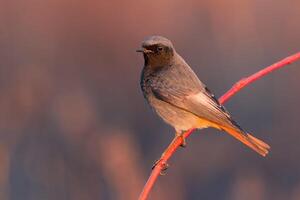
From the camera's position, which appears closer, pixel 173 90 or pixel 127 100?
pixel 173 90

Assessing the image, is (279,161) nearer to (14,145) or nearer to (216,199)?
(216,199)

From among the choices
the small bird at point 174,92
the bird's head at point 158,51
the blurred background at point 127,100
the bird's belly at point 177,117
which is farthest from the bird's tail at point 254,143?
the blurred background at point 127,100

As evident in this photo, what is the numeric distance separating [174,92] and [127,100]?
460cm

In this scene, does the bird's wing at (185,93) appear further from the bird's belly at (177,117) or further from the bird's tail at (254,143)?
the bird's tail at (254,143)

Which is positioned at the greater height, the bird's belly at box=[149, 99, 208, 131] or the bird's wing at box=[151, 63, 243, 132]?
the bird's wing at box=[151, 63, 243, 132]

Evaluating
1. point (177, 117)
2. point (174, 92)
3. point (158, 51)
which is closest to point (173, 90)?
point (174, 92)

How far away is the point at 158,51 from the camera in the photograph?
6.29 meters


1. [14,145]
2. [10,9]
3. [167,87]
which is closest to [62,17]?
[10,9]

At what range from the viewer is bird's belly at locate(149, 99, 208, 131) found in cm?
613

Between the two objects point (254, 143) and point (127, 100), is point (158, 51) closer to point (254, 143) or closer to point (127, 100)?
point (254, 143)

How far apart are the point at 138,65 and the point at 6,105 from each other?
7.32ft

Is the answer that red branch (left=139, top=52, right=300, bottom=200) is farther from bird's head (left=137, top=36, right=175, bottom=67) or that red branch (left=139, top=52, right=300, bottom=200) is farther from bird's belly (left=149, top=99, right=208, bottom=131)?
bird's head (left=137, top=36, right=175, bottom=67)

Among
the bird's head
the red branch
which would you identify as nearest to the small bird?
the bird's head

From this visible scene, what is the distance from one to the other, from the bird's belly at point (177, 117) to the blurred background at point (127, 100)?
263cm
